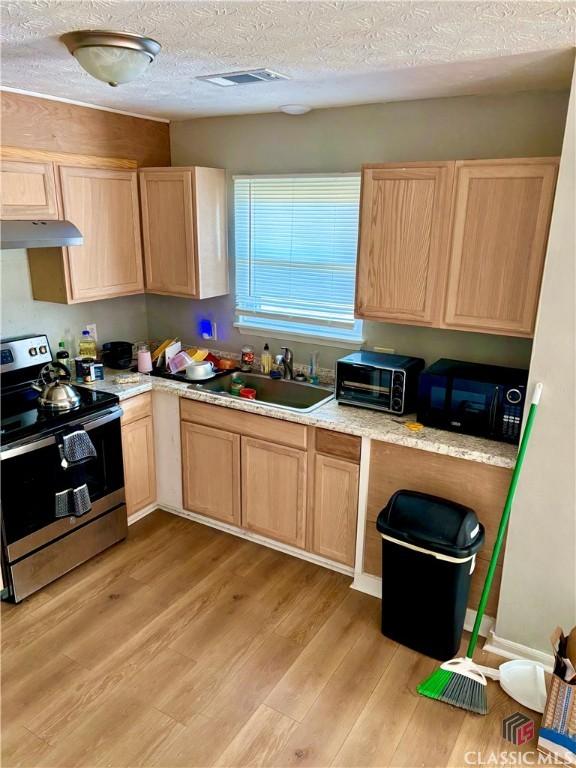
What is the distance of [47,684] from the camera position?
7.55ft

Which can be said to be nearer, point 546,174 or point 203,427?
point 546,174

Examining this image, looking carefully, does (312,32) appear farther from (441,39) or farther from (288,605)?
(288,605)

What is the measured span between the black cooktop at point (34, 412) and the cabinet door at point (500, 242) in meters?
1.87

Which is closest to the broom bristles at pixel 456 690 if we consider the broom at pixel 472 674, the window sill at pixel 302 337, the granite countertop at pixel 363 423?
the broom at pixel 472 674

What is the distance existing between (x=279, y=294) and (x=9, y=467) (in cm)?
179

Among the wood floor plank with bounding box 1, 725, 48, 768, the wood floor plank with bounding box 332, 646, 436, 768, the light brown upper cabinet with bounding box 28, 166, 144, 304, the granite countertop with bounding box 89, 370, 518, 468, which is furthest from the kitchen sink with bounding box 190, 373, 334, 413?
the wood floor plank with bounding box 1, 725, 48, 768

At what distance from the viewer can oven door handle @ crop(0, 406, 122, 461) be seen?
252 centimetres

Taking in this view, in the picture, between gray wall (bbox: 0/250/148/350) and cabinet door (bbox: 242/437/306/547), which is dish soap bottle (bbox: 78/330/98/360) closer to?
gray wall (bbox: 0/250/148/350)

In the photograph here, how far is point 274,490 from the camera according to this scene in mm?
3080

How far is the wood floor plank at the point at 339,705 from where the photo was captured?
2027 millimetres

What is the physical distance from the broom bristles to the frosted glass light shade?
8.50 ft

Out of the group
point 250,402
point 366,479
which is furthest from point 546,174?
point 250,402

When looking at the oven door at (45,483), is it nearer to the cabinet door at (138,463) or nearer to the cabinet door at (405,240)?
the cabinet door at (138,463)

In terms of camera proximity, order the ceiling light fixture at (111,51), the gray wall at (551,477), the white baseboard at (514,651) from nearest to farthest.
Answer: the ceiling light fixture at (111,51)
the gray wall at (551,477)
the white baseboard at (514,651)
